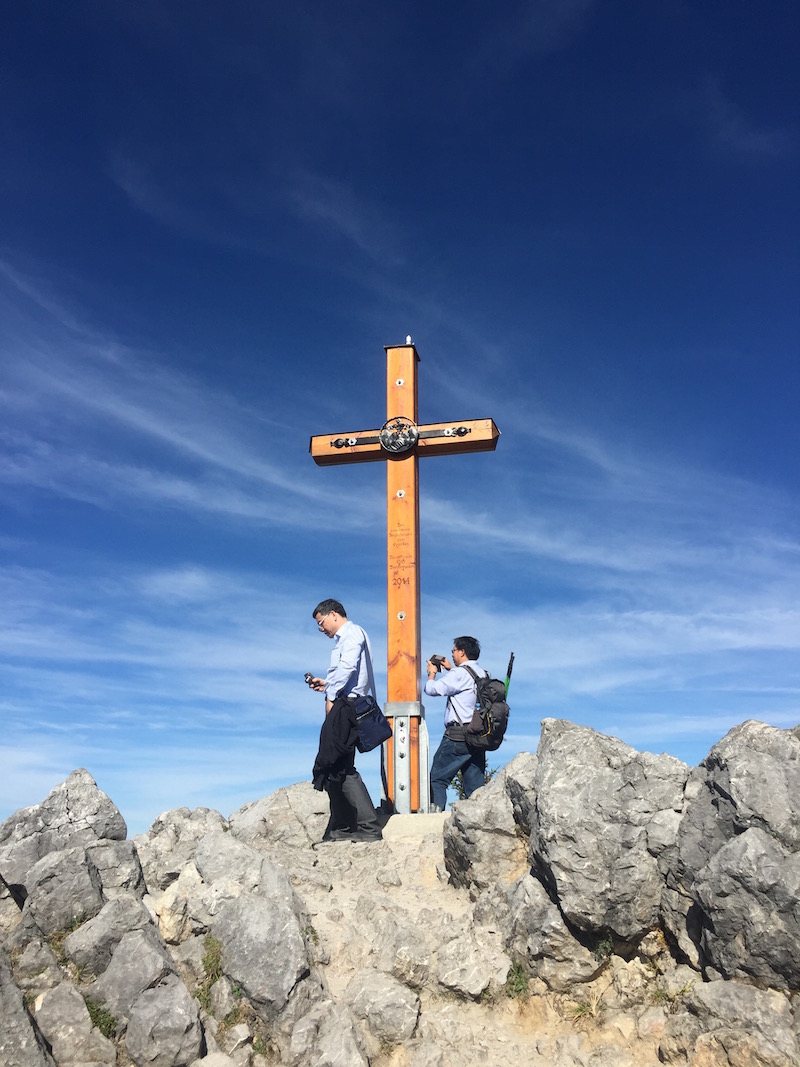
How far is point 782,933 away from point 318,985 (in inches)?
151

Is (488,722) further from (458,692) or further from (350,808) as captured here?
(350,808)

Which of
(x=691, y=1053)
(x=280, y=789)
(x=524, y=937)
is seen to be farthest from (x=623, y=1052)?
(x=280, y=789)

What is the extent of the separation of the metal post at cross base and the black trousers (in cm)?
149

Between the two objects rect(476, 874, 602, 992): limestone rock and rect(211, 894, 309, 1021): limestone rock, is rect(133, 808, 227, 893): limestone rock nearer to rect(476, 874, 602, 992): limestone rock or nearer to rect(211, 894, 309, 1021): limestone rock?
rect(211, 894, 309, 1021): limestone rock

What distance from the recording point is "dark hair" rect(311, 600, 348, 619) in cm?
1018

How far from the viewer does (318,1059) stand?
6.53 metres

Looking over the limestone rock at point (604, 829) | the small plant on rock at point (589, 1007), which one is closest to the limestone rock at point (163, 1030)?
the small plant on rock at point (589, 1007)

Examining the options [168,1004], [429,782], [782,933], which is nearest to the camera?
[782,933]

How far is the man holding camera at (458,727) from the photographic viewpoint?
35.7ft

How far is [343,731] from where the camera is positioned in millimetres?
9578

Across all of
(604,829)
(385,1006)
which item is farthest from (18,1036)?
(604,829)

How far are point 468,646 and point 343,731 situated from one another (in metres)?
2.50

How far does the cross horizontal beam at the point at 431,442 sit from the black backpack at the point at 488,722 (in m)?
4.06

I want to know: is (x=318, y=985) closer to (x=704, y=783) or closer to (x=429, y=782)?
(x=704, y=783)
